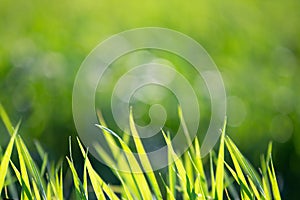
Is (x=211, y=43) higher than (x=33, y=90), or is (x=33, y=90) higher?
(x=211, y=43)

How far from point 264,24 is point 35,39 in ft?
4.41

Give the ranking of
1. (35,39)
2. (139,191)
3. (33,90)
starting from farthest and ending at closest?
(35,39), (33,90), (139,191)

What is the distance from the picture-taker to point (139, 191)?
1115 mm

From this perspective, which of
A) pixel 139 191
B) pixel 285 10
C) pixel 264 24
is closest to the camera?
pixel 139 191

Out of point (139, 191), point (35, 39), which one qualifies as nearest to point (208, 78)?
point (35, 39)

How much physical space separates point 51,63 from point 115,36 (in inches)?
19.1

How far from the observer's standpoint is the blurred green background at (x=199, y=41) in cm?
268

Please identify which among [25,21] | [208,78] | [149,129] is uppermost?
[25,21]

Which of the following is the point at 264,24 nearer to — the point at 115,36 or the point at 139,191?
the point at 115,36

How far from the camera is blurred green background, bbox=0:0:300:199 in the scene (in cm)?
268

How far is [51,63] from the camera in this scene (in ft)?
9.95

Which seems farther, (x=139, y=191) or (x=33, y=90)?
(x=33, y=90)

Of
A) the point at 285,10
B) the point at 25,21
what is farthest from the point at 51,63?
the point at 285,10

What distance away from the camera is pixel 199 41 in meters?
3.46
